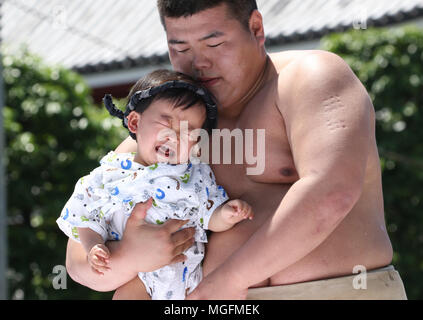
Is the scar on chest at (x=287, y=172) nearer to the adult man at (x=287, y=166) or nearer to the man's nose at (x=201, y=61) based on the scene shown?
the adult man at (x=287, y=166)

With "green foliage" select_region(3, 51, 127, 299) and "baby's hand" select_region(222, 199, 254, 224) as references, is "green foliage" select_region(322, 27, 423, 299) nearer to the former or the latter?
"green foliage" select_region(3, 51, 127, 299)

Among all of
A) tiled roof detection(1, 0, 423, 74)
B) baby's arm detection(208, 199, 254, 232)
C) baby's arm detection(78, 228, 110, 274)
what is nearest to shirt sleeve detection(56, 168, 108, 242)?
baby's arm detection(78, 228, 110, 274)

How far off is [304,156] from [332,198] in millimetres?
149

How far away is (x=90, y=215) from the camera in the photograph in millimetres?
2264

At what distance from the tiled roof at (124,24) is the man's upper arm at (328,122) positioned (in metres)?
4.73

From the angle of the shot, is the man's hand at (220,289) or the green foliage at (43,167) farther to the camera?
the green foliage at (43,167)

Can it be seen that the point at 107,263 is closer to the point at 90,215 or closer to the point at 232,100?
the point at 90,215

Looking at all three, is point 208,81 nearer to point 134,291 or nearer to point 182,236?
point 182,236

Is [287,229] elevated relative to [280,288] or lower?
elevated

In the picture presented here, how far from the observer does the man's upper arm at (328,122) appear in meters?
1.90

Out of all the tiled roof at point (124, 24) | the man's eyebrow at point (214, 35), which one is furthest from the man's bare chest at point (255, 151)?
the tiled roof at point (124, 24)

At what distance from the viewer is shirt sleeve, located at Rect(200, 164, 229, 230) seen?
7.28 ft

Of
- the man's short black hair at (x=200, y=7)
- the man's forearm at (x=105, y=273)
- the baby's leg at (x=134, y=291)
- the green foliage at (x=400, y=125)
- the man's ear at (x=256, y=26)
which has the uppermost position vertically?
the man's short black hair at (x=200, y=7)

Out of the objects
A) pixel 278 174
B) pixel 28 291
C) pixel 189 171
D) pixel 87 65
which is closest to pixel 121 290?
pixel 189 171
